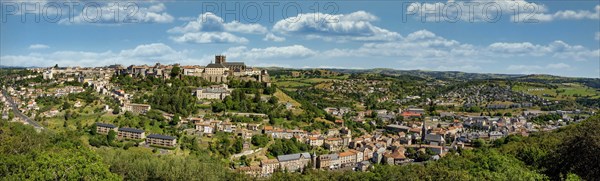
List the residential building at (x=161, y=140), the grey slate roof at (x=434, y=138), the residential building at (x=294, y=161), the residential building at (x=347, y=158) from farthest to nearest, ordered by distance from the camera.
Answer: the grey slate roof at (x=434, y=138) → the residential building at (x=347, y=158) → the residential building at (x=294, y=161) → the residential building at (x=161, y=140)

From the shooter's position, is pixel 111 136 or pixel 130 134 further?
pixel 130 134

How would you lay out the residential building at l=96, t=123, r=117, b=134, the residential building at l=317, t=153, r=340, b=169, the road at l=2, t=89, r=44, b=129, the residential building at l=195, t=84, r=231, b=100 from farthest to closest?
the residential building at l=195, t=84, r=231, b=100 < the residential building at l=317, t=153, r=340, b=169 < the road at l=2, t=89, r=44, b=129 < the residential building at l=96, t=123, r=117, b=134

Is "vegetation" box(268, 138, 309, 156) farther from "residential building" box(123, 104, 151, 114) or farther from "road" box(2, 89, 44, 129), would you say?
"road" box(2, 89, 44, 129)

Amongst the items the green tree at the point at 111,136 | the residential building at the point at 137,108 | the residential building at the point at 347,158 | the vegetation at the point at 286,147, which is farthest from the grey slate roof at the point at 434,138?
the green tree at the point at 111,136

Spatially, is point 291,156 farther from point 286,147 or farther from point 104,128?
point 104,128

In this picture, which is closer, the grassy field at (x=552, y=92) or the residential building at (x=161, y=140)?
the residential building at (x=161, y=140)

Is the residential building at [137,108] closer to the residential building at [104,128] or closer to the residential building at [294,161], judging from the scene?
Result: the residential building at [104,128]

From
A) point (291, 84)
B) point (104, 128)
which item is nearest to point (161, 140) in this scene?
point (104, 128)

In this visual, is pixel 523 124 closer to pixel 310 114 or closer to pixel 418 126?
pixel 418 126

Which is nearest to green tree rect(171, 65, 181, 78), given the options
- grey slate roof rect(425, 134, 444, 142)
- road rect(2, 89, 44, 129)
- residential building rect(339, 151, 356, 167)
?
road rect(2, 89, 44, 129)

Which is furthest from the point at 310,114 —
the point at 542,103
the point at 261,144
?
the point at 542,103
